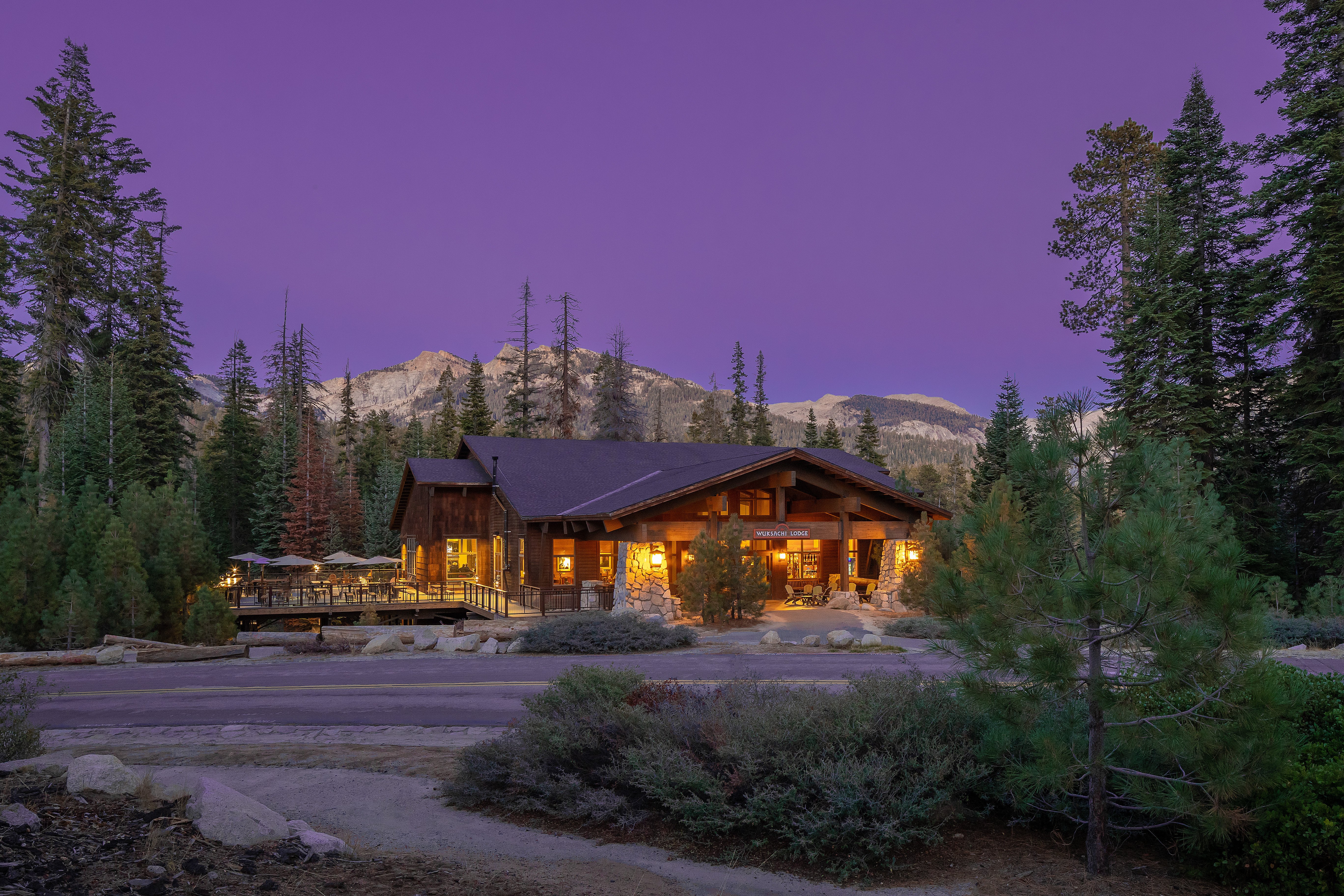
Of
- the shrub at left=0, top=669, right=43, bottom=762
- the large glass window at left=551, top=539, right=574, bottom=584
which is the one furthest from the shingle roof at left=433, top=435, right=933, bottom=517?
the shrub at left=0, top=669, right=43, bottom=762

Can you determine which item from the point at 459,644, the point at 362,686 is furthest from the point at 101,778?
the point at 459,644

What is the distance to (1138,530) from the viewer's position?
4.64m

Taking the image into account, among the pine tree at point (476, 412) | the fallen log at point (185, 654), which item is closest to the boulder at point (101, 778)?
the fallen log at point (185, 654)

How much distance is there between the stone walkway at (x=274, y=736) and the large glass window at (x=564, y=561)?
53.9 ft

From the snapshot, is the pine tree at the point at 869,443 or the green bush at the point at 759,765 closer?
the green bush at the point at 759,765

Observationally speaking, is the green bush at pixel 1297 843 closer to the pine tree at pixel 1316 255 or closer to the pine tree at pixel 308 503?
the pine tree at pixel 1316 255

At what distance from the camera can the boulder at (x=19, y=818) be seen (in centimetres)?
439

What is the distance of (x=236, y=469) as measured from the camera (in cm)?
4812

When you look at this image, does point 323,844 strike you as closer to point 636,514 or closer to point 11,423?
point 636,514

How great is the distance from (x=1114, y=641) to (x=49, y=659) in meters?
18.8

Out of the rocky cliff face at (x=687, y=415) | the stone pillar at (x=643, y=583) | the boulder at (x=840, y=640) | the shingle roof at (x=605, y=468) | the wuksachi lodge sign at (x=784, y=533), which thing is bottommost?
the boulder at (x=840, y=640)

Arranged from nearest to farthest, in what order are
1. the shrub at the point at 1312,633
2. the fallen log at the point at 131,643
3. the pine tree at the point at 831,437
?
the shrub at the point at 1312,633, the fallen log at the point at 131,643, the pine tree at the point at 831,437

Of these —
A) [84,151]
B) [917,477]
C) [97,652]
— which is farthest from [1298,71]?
[917,477]

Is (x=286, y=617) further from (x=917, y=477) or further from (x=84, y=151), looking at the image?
(x=917, y=477)
